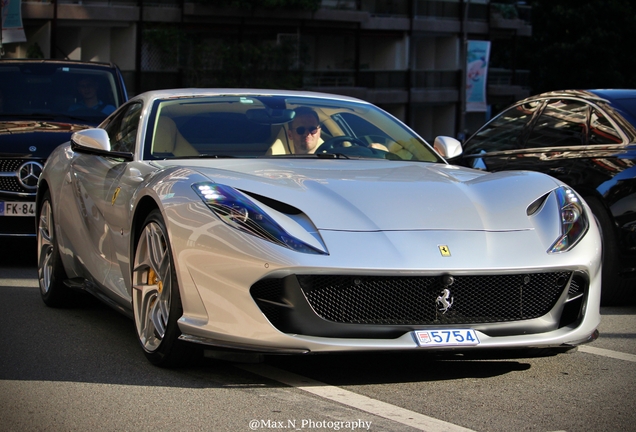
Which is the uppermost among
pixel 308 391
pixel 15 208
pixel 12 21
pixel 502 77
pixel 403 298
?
pixel 12 21

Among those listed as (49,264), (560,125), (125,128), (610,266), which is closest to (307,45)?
(560,125)

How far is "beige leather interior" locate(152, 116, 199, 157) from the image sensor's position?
5.86 meters

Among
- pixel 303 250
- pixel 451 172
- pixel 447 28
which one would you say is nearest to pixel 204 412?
pixel 303 250

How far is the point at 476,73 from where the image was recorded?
50.3 m

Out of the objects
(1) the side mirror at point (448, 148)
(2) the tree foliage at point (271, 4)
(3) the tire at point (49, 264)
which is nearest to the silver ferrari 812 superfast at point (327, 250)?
(1) the side mirror at point (448, 148)

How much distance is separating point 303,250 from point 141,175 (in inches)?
53.1

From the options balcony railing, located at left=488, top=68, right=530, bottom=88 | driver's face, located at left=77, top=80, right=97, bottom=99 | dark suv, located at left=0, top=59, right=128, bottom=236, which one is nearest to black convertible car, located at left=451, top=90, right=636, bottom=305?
dark suv, located at left=0, top=59, right=128, bottom=236

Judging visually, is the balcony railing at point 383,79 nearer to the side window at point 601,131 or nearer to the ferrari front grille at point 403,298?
→ the side window at point 601,131

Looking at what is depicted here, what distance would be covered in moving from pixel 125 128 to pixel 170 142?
78 cm

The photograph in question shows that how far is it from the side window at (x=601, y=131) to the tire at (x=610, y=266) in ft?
1.72

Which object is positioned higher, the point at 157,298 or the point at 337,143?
the point at 337,143

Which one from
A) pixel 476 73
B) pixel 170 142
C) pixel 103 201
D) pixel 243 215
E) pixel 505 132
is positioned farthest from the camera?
pixel 476 73

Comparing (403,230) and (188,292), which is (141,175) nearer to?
(188,292)

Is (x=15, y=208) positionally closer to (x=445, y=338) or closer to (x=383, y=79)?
(x=445, y=338)
